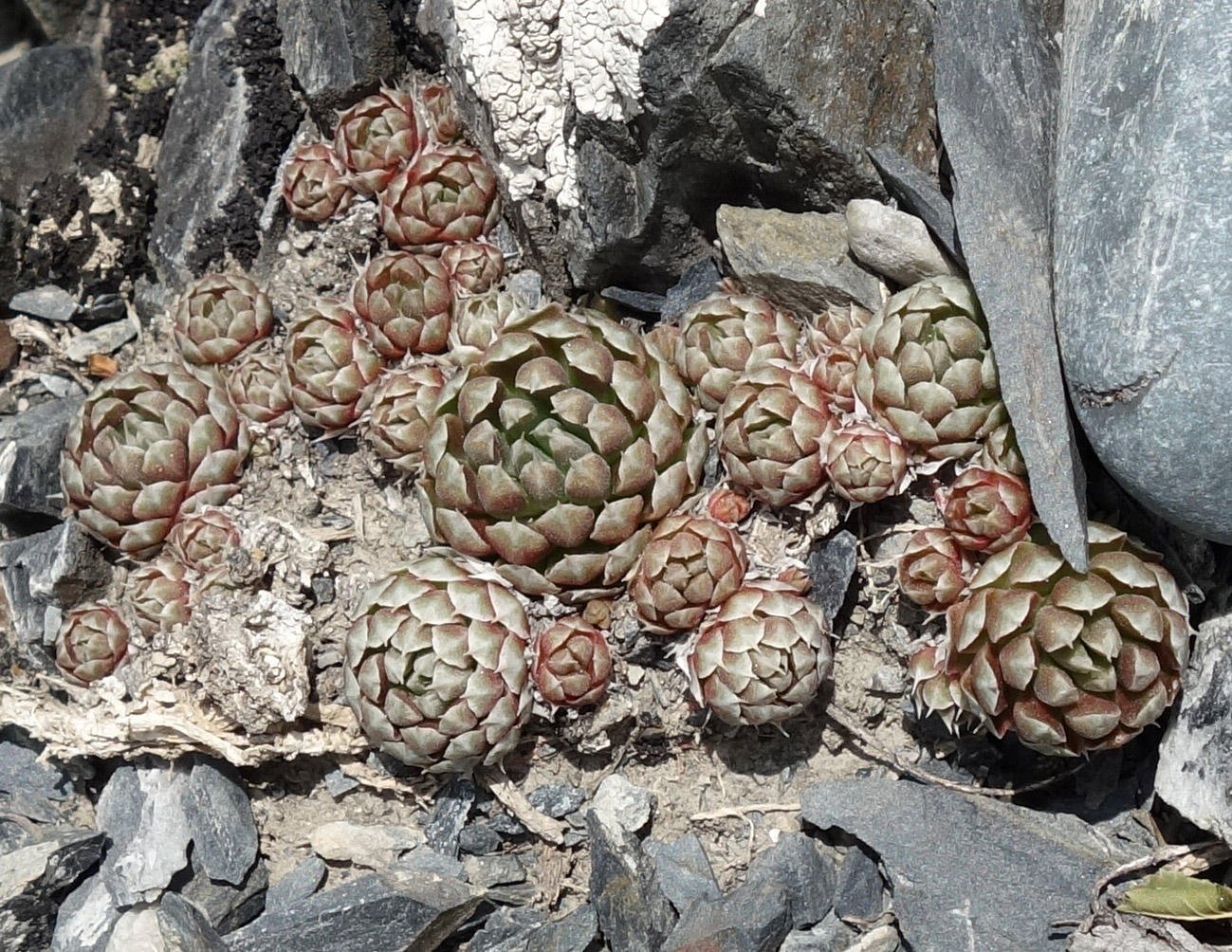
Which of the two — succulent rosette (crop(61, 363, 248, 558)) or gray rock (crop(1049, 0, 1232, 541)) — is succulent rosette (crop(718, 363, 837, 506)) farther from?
succulent rosette (crop(61, 363, 248, 558))

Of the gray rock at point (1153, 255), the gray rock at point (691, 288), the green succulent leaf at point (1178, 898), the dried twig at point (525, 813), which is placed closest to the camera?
the gray rock at point (1153, 255)

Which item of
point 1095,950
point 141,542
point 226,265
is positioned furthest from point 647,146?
point 1095,950

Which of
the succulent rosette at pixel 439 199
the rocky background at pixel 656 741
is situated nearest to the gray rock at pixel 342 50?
the rocky background at pixel 656 741

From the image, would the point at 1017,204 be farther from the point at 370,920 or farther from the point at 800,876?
the point at 370,920

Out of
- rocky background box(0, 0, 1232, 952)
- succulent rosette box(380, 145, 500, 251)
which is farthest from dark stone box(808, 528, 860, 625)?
succulent rosette box(380, 145, 500, 251)

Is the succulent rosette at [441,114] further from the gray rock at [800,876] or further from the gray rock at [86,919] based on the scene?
the gray rock at [86,919]

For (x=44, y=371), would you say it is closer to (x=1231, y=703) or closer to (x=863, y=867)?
(x=863, y=867)
